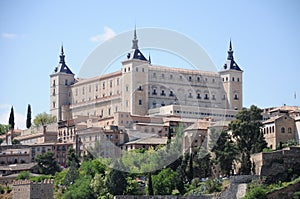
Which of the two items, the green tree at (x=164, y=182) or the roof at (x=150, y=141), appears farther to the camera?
the roof at (x=150, y=141)

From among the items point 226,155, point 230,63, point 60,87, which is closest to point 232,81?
point 230,63

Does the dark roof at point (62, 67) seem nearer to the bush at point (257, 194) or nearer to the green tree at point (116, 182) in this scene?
the green tree at point (116, 182)

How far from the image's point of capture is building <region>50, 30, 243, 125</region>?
93.2 metres

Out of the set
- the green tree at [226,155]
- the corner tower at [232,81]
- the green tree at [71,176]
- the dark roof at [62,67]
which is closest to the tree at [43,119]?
the dark roof at [62,67]

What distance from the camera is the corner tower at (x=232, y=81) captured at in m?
101

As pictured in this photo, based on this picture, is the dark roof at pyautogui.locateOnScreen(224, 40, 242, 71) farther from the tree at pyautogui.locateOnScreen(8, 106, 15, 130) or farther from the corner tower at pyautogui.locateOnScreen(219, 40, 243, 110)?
the tree at pyautogui.locateOnScreen(8, 106, 15, 130)

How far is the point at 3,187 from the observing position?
69312mm

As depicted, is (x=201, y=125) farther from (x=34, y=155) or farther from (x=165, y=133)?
(x=34, y=155)

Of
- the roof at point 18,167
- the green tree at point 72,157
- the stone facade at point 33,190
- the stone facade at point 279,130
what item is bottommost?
the stone facade at point 33,190

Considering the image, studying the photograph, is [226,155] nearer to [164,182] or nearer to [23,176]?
Answer: [164,182]

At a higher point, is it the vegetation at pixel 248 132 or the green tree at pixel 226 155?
the vegetation at pixel 248 132

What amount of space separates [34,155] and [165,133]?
11.4 m

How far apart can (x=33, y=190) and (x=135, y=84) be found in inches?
1292

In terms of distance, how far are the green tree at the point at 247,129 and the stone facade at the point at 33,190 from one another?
12493 mm
